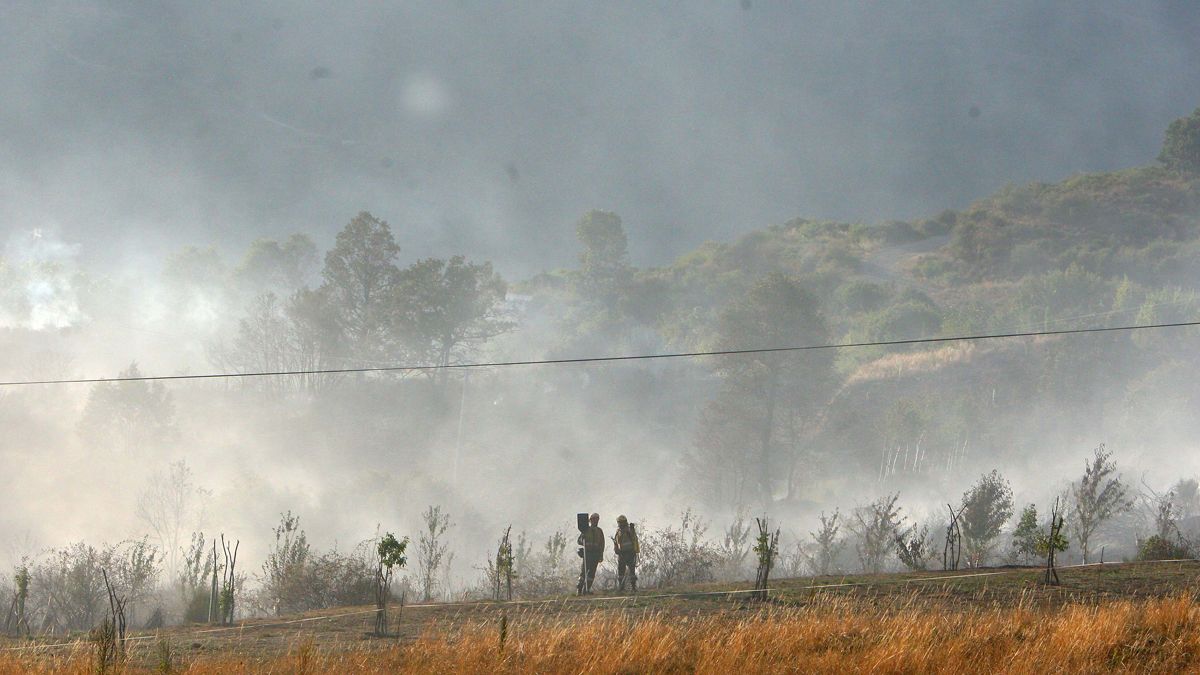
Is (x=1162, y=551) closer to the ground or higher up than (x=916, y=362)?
closer to the ground

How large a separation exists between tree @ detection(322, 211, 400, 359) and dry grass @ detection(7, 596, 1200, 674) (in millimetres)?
56013

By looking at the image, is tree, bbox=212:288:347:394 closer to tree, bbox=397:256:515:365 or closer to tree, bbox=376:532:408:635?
tree, bbox=397:256:515:365

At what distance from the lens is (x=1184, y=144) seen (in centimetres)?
11638

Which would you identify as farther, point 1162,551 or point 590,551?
point 1162,551

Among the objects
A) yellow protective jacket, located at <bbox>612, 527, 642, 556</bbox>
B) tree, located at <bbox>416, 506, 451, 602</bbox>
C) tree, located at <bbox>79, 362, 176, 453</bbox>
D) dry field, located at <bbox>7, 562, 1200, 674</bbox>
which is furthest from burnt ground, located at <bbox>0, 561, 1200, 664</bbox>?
tree, located at <bbox>79, 362, 176, 453</bbox>

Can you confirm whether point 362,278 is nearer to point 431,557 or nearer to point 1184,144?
point 431,557

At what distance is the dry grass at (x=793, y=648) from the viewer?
35.5ft

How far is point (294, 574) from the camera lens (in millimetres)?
22031

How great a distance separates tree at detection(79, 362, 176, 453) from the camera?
58594mm

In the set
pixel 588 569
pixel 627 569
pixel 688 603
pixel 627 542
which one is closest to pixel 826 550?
pixel 627 569

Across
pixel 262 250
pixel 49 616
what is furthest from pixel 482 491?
pixel 262 250

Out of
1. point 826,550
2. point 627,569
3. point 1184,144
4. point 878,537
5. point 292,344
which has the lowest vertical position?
point 826,550

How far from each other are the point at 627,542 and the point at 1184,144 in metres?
120

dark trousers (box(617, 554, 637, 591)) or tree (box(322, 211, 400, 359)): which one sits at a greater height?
tree (box(322, 211, 400, 359))
